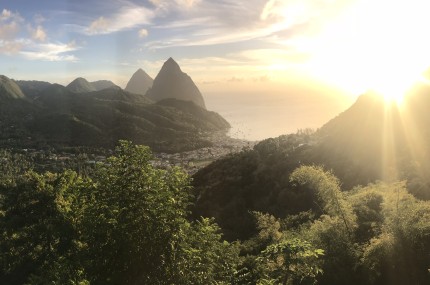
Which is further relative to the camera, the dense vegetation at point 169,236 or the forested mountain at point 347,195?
the forested mountain at point 347,195

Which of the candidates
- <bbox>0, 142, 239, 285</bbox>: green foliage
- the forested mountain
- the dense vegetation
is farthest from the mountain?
<bbox>0, 142, 239, 285</bbox>: green foliage

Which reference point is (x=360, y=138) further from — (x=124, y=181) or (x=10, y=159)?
(x=10, y=159)

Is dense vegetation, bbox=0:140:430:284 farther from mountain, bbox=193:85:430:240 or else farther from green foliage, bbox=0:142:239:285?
mountain, bbox=193:85:430:240

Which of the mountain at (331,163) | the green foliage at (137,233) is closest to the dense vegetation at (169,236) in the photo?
the green foliage at (137,233)

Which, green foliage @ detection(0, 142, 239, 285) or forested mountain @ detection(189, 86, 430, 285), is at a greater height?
green foliage @ detection(0, 142, 239, 285)

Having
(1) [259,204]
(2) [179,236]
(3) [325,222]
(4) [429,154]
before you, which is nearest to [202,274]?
(2) [179,236]

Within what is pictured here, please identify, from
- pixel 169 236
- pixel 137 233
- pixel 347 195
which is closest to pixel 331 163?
pixel 347 195

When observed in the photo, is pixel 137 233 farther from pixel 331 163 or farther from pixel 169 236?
pixel 331 163

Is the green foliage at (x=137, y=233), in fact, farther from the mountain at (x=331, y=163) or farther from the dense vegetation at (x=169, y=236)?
the mountain at (x=331, y=163)
